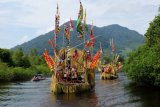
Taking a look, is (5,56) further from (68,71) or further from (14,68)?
(68,71)

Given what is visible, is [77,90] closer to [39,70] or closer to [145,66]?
[145,66]

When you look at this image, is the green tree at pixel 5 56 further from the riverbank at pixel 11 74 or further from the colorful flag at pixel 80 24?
the colorful flag at pixel 80 24

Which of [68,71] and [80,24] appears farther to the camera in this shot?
[80,24]

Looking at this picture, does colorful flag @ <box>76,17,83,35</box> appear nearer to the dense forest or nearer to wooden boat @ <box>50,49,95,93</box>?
wooden boat @ <box>50,49,95,93</box>

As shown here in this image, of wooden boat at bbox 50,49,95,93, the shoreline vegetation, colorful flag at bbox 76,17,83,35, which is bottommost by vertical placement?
wooden boat at bbox 50,49,95,93

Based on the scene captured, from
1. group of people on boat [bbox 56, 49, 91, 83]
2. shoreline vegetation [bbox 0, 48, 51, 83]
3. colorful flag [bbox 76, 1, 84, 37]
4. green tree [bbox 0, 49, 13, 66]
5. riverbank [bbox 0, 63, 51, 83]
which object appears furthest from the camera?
green tree [bbox 0, 49, 13, 66]

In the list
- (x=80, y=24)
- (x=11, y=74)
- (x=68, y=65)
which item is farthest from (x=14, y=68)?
(x=68, y=65)

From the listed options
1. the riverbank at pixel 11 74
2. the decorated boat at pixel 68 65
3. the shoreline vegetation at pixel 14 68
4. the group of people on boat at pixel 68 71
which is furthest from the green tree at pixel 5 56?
the group of people on boat at pixel 68 71

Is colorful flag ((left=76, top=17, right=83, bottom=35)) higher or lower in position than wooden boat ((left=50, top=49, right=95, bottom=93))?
higher

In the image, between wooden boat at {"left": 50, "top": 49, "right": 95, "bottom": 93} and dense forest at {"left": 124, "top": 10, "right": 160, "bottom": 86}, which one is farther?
wooden boat at {"left": 50, "top": 49, "right": 95, "bottom": 93}

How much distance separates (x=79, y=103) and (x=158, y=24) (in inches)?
992

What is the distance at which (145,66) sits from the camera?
60.4 m

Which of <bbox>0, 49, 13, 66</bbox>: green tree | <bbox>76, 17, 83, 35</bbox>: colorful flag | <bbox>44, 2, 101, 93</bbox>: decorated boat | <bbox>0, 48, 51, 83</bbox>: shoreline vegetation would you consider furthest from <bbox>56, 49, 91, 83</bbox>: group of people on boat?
<bbox>0, 49, 13, 66</bbox>: green tree

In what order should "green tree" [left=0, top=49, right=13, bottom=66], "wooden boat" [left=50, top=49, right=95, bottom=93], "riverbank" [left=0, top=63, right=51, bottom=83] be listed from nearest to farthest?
1. "wooden boat" [left=50, top=49, right=95, bottom=93]
2. "riverbank" [left=0, top=63, right=51, bottom=83]
3. "green tree" [left=0, top=49, right=13, bottom=66]
